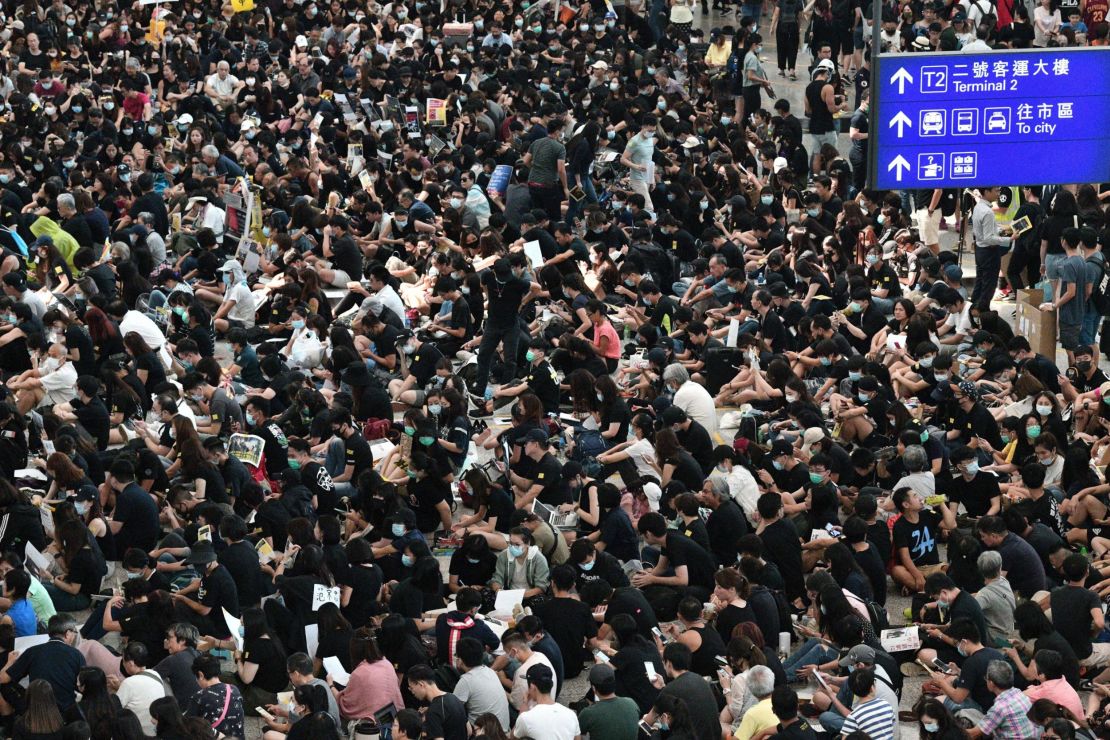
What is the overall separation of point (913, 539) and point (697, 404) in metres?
2.71

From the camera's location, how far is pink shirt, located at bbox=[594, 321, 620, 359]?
56.0ft

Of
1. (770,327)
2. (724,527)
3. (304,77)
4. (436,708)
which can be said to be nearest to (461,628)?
(436,708)

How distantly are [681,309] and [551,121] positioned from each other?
16.5 feet

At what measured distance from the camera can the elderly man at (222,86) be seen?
26844 mm

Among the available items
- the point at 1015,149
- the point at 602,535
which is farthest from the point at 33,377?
the point at 1015,149

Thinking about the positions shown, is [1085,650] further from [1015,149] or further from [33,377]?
[33,377]

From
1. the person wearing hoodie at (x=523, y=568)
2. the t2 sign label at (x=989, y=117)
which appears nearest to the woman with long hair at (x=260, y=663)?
the person wearing hoodie at (x=523, y=568)

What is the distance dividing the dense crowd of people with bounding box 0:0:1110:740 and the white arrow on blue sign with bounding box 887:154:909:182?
4.39ft

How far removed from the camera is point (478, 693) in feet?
36.0

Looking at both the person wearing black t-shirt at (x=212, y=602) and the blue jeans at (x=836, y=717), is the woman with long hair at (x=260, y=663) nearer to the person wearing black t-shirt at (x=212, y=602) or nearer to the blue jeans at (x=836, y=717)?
the person wearing black t-shirt at (x=212, y=602)

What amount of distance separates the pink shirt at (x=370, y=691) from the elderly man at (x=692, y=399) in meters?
5.00

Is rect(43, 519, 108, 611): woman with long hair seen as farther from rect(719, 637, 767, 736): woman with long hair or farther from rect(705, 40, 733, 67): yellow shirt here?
rect(705, 40, 733, 67): yellow shirt

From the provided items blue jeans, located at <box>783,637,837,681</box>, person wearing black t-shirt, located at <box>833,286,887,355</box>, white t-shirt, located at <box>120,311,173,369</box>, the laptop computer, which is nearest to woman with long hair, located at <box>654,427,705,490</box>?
the laptop computer

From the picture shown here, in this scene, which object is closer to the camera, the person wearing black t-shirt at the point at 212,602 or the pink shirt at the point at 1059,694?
the pink shirt at the point at 1059,694
